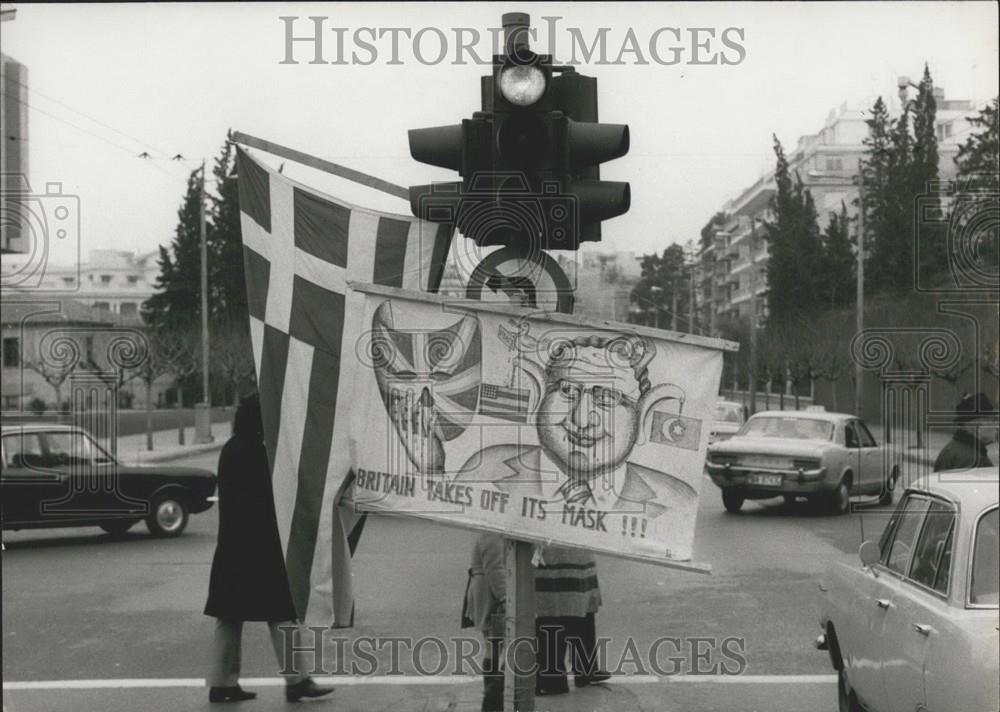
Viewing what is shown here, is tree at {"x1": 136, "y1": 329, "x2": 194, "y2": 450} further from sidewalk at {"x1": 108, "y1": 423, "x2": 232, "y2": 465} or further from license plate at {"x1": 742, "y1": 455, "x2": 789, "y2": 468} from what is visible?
license plate at {"x1": 742, "y1": 455, "x2": 789, "y2": 468}

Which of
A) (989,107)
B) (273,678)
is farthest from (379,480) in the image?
(989,107)

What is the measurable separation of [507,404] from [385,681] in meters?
3.51

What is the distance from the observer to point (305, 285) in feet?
19.0

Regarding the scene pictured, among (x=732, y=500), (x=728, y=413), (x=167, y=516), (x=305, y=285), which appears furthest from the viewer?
(x=728, y=413)

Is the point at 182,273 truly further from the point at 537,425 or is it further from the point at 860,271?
the point at 537,425

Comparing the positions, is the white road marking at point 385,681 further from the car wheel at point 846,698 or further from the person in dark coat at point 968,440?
the person in dark coat at point 968,440

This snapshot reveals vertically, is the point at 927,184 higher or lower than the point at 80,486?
higher

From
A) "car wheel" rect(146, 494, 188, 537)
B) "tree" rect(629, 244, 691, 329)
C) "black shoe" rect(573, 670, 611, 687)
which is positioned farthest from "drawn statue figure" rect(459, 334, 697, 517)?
"car wheel" rect(146, 494, 188, 537)

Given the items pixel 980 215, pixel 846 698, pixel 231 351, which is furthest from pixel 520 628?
pixel 231 351

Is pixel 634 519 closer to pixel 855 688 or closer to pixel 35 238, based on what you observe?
pixel 855 688

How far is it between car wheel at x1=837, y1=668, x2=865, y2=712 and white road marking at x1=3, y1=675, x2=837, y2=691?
128cm

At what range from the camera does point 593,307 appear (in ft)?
22.2

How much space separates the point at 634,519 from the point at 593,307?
7.64 ft

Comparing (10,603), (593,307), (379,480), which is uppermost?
(593,307)
